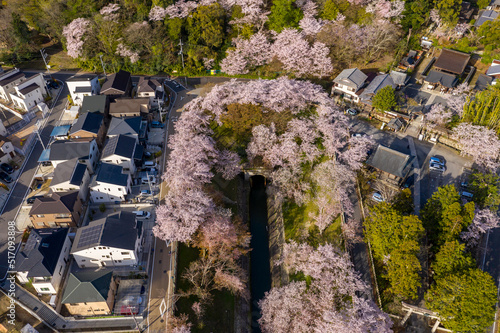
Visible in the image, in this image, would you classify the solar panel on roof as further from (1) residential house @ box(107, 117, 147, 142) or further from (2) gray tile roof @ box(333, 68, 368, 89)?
(2) gray tile roof @ box(333, 68, 368, 89)

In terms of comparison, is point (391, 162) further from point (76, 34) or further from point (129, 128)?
point (76, 34)

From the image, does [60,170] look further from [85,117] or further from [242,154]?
[242,154]

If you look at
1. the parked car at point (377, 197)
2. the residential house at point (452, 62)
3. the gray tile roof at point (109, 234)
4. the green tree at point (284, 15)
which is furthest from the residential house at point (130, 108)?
the residential house at point (452, 62)

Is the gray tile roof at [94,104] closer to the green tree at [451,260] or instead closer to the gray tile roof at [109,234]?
the gray tile roof at [109,234]

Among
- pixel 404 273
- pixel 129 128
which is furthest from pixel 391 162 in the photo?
pixel 129 128

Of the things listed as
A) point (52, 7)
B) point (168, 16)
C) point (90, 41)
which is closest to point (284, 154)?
point (168, 16)

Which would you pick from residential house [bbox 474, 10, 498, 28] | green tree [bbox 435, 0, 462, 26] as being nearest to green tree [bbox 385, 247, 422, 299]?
green tree [bbox 435, 0, 462, 26]
